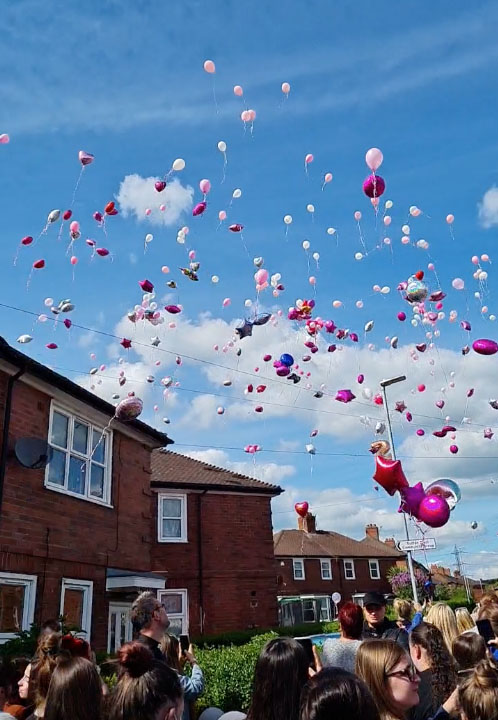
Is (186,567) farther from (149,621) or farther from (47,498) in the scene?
(149,621)

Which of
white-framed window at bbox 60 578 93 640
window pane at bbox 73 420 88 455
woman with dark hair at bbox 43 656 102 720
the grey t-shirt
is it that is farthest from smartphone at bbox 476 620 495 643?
window pane at bbox 73 420 88 455

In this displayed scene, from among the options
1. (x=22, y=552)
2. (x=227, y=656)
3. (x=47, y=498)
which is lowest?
(x=227, y=656)

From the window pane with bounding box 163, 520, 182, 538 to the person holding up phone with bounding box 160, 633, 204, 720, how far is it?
1416 cm

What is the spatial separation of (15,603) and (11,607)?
102 millimetres

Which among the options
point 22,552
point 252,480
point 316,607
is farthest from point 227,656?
point 316,607

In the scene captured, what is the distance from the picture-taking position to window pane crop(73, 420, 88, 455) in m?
12.2

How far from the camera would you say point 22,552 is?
9992mm

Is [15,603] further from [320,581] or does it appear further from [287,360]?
[320,581]

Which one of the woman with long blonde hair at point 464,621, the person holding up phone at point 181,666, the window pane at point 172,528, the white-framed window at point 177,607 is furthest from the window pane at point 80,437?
the woman with long blonde hair at point 464,621

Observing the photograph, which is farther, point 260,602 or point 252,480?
point 252,480

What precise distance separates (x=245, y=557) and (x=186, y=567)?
2055mm

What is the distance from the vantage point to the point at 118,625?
13.6 metres

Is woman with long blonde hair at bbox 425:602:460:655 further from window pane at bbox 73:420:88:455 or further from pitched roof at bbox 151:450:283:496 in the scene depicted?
pitched roof at bbox 151:450:283:496

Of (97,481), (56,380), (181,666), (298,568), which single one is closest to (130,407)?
(56,380)
